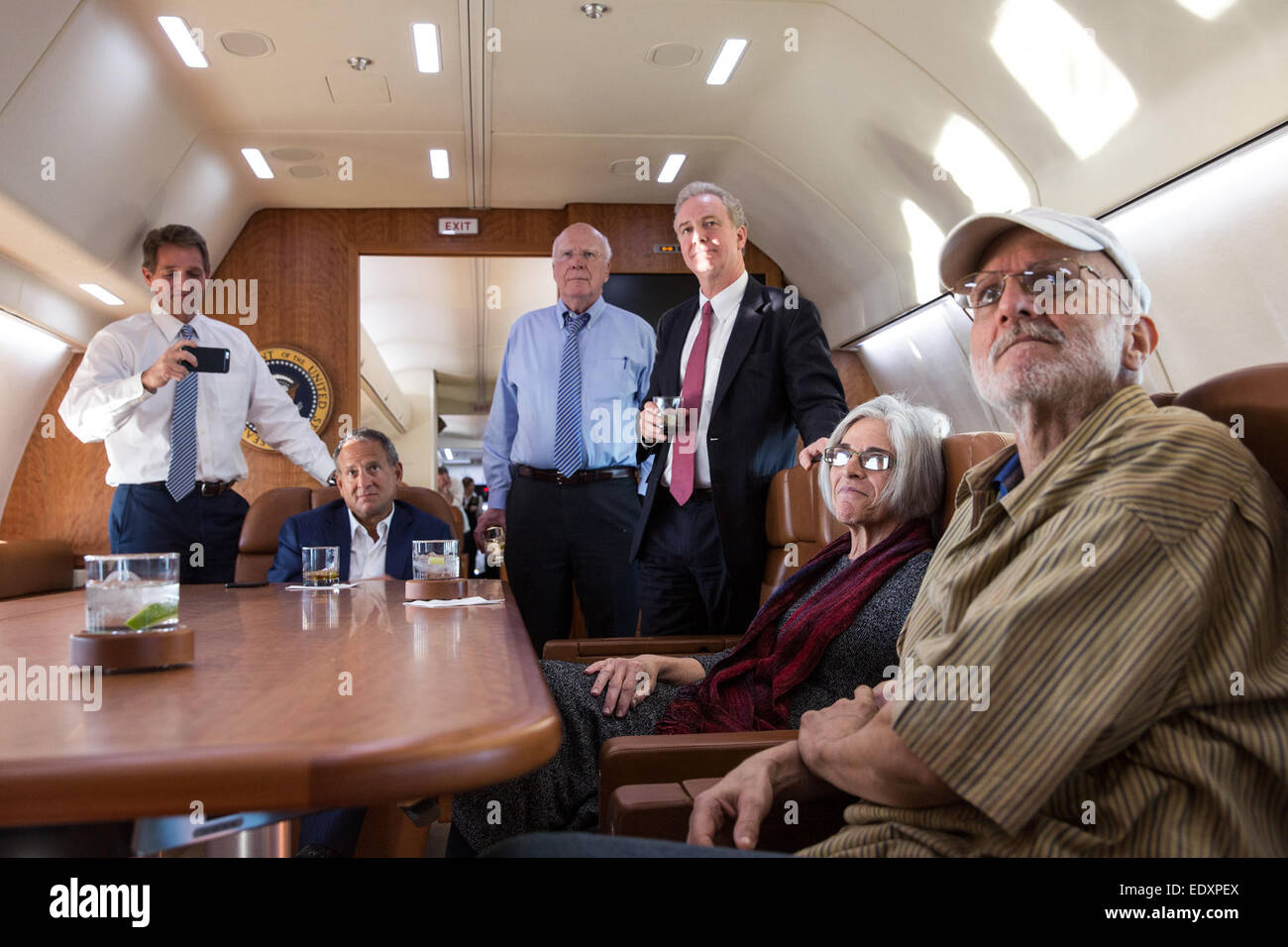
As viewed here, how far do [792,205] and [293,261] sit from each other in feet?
11.5

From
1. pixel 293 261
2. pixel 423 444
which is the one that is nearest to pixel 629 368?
pixel 293 261

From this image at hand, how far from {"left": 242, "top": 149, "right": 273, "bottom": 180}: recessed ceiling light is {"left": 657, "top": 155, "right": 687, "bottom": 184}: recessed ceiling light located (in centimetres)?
252

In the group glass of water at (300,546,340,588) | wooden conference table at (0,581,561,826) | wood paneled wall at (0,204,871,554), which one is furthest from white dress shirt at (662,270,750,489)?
wood paneled wall at (0,204,871,554)

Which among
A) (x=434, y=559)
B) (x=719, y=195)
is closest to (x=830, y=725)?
(x=434, y=559)

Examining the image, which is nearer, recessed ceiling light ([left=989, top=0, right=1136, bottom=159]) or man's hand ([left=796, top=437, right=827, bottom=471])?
man's hand ([left=796, top=437, right=827, bottom=471])

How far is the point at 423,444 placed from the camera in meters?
18.0

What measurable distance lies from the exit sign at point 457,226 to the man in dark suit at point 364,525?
160 inches

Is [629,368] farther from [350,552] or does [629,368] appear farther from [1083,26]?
[1083,26]

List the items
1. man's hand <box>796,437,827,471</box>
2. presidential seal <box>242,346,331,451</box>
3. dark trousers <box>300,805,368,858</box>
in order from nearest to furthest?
1. dark trousers <box>300,805,368,858</box>
2. man's hand <box>796,437,827,471</box>
3. presidential seal <box>242,346,331,451</box>

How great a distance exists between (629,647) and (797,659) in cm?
75

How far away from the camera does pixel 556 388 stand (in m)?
3.86

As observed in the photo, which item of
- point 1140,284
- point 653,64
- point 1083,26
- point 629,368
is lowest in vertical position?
point 1140,284

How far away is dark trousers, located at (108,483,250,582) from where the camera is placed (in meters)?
3.35

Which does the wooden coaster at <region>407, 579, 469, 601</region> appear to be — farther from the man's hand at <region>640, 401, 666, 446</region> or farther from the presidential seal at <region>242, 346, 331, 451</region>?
the presidential seal at <region>242, 346, 331, 451</region>
